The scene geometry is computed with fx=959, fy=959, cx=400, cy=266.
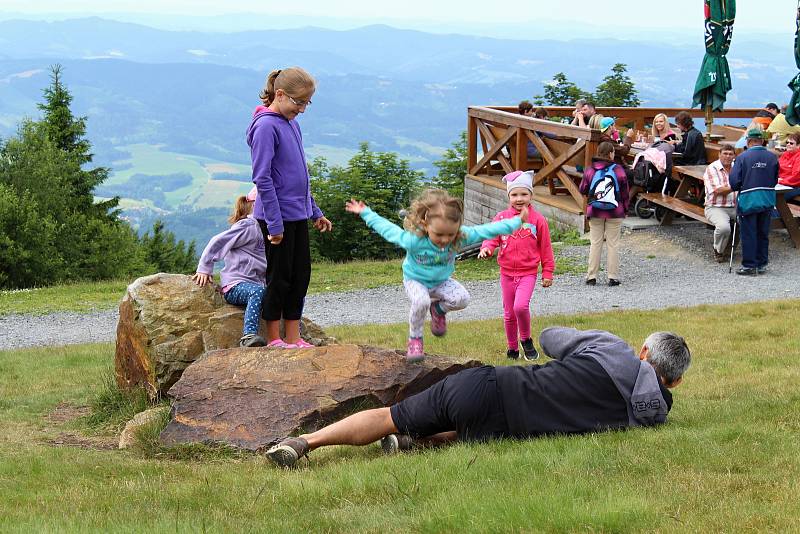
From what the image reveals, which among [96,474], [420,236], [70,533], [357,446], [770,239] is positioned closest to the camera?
[70,533]

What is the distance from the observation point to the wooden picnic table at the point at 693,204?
48.6 ft

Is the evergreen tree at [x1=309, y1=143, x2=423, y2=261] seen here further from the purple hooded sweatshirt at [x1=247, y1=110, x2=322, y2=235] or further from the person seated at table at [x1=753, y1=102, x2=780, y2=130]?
the purple hooded sweatshirt at [x1=247, y1=110, x2=322, y2=235]

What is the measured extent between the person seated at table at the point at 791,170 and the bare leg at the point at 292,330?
10082 millimetres

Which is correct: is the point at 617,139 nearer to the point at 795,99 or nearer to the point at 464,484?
the point at 795,99

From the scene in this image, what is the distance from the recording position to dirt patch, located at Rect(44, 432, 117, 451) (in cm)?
650

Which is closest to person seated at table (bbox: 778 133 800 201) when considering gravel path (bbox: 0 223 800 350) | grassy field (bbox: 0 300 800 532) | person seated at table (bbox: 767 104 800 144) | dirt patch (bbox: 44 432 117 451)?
gravel path (bbox: 0 223 800 350)

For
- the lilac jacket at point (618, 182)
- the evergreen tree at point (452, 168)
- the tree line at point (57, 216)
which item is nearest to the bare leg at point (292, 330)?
the lilac jacket at point (618, 182)

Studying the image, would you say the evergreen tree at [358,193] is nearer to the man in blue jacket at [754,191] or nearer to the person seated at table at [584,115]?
the person seated at table at [584,115]

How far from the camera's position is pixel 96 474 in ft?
16.5

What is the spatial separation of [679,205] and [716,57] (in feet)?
14.3

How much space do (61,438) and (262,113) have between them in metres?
2.75

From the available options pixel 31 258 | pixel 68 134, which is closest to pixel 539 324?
pixel 31 258

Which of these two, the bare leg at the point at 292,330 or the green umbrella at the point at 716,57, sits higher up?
the green umbrella at the point at 716,57

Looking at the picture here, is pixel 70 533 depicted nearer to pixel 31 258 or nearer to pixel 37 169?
pixel 31 258
